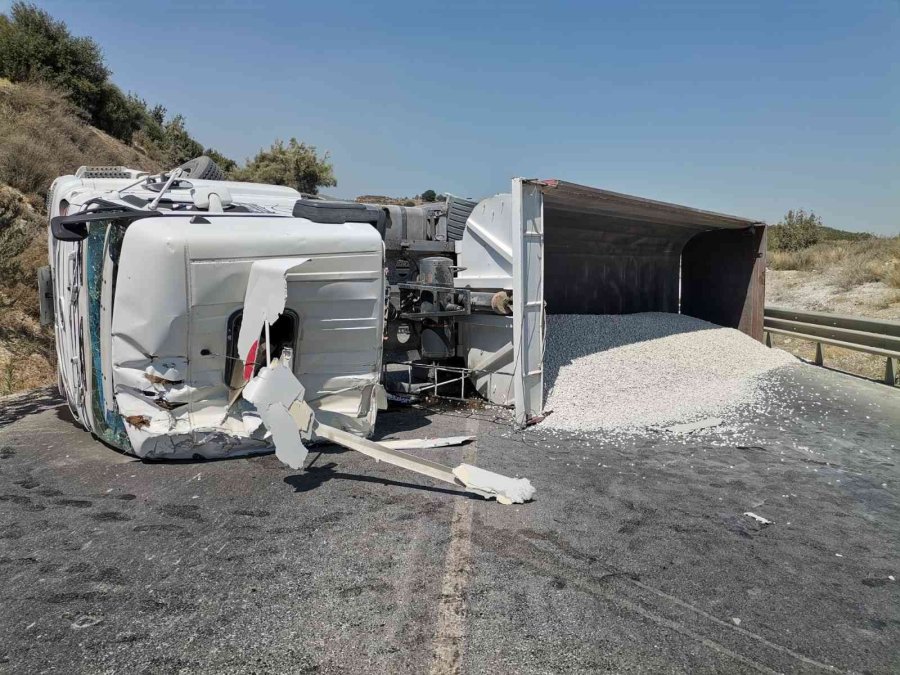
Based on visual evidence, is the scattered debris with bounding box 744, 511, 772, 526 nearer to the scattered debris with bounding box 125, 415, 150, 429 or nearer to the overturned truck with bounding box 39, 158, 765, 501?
the overturned truck with bounding box 39, 158, 765, 501

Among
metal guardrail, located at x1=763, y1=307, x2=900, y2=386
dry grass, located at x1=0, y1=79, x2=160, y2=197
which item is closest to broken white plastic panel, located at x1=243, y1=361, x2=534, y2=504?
metal guardrail, located at x1=763, y1=307, x2=900, y2=386

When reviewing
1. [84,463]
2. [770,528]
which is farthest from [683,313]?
[84,463]

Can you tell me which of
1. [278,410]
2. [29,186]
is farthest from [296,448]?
[29,186]

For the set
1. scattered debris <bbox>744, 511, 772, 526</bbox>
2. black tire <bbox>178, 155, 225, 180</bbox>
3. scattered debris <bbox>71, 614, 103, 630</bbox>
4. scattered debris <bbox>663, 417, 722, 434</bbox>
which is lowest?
scattered debris <bbox>744, 511, 772, 526</bbox>

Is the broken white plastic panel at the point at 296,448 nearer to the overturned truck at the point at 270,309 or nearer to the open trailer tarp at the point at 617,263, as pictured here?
the overturned truck at the point at 270,309

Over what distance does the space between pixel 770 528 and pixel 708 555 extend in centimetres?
64

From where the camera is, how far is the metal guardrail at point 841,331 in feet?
24.5

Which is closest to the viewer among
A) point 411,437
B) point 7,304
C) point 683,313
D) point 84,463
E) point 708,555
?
point 708,555

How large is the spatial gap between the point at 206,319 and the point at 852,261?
1708cm

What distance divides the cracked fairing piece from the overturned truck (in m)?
0.01

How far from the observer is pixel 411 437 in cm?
494

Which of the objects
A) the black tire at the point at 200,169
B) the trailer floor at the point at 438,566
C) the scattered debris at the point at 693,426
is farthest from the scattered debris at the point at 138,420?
the scattered debris at the point at 693,426

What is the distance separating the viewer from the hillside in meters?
7.01

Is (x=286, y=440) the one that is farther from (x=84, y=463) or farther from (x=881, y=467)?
(x=881, y=467)
